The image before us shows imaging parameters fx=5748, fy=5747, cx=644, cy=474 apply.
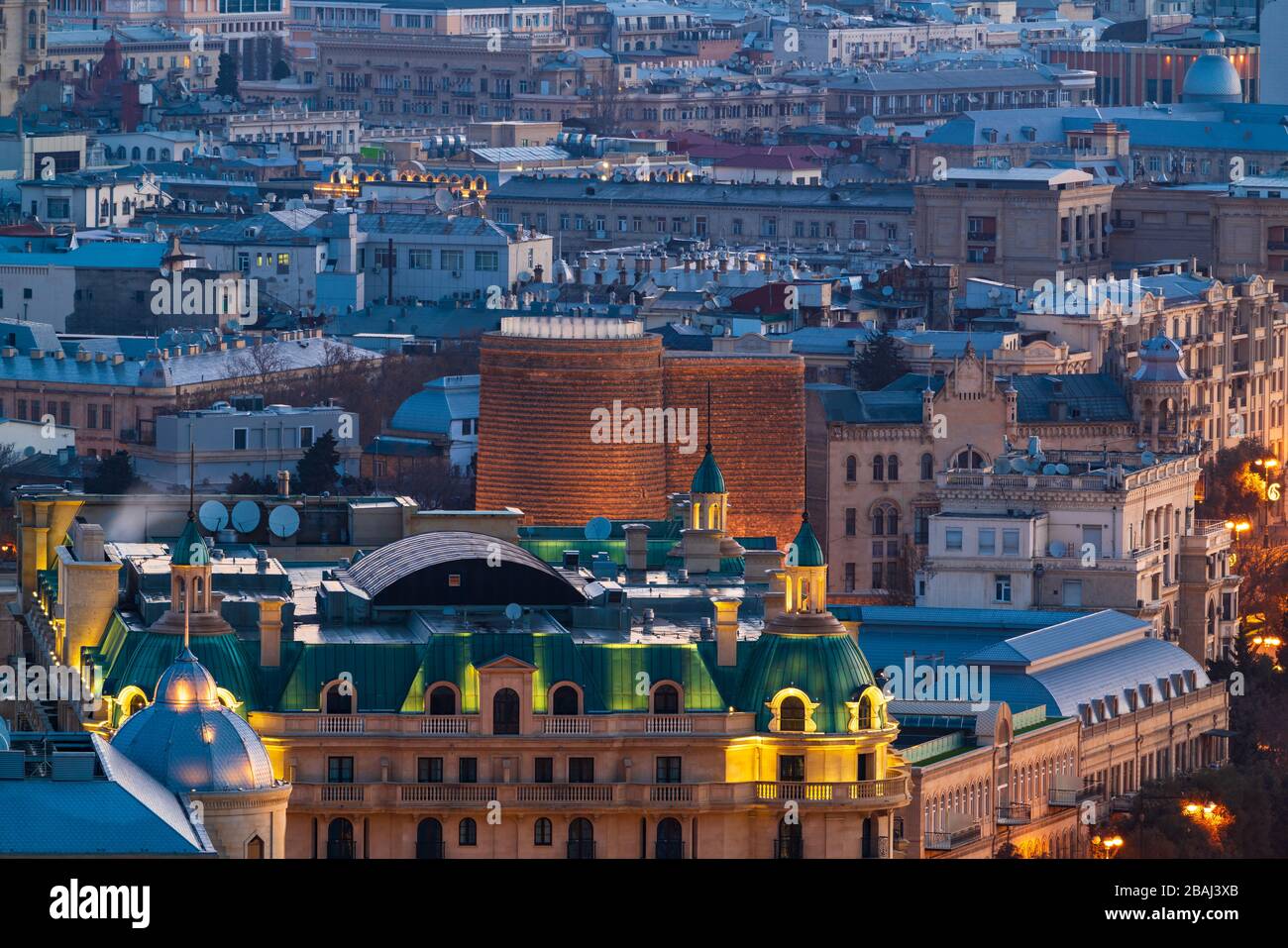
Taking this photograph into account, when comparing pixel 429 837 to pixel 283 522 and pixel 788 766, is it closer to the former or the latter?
pixel 788 766

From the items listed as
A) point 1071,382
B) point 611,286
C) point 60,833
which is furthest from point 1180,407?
point 60,833

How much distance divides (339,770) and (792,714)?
688 cm

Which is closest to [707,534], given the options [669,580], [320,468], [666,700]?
[669,580]

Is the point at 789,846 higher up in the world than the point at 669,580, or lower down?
lower down

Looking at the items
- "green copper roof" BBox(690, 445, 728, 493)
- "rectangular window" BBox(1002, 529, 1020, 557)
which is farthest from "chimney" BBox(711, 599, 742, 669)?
"rectangular window" BBox(1002, 529, 1020, 557)

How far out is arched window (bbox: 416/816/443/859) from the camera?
286 ft

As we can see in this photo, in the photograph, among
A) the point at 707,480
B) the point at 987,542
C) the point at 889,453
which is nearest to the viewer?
the point at 707,480

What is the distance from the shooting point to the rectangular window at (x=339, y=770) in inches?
3406

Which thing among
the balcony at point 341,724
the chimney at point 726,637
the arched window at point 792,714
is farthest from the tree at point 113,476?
the arched window at point 792,714

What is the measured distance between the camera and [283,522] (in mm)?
108625

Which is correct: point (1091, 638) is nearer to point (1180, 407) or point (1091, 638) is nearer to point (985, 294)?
point (1180, 407)

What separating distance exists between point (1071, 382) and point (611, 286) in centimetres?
3856

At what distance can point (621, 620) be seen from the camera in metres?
93.3

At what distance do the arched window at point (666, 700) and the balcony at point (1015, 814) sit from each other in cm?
1496
